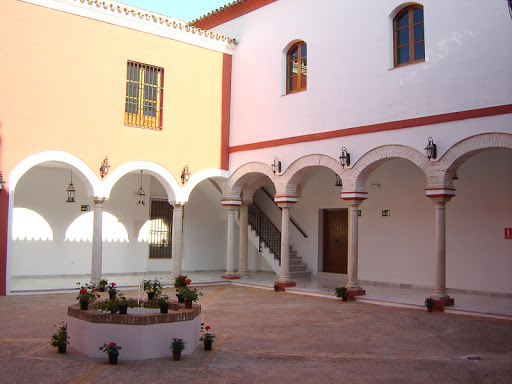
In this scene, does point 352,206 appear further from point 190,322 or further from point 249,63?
point 190,322

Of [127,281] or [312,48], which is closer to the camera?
[312,48]

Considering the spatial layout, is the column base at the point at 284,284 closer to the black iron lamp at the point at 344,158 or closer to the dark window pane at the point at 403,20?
the black iron lamp at the point at 344,158

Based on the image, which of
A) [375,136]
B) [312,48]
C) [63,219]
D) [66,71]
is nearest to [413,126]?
[375,136]

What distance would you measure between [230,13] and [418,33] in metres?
6.73

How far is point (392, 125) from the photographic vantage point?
39.3 feet

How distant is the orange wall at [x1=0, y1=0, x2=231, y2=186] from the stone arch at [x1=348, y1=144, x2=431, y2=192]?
4.74 meters

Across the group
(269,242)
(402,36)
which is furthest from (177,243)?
(402,36)

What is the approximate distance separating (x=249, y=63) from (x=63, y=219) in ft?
22.6

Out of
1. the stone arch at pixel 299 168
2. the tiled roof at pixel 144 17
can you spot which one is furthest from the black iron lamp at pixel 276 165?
the tiled roof at pixel 144 17

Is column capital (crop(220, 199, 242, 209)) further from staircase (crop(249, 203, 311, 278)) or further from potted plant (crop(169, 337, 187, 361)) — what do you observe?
potted plant (crop(169, 337, 187, 361))

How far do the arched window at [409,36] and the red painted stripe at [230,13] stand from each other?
432cm

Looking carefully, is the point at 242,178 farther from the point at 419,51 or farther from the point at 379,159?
the point at 419,51

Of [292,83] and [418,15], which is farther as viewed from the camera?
[292,83]

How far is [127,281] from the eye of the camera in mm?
14938
